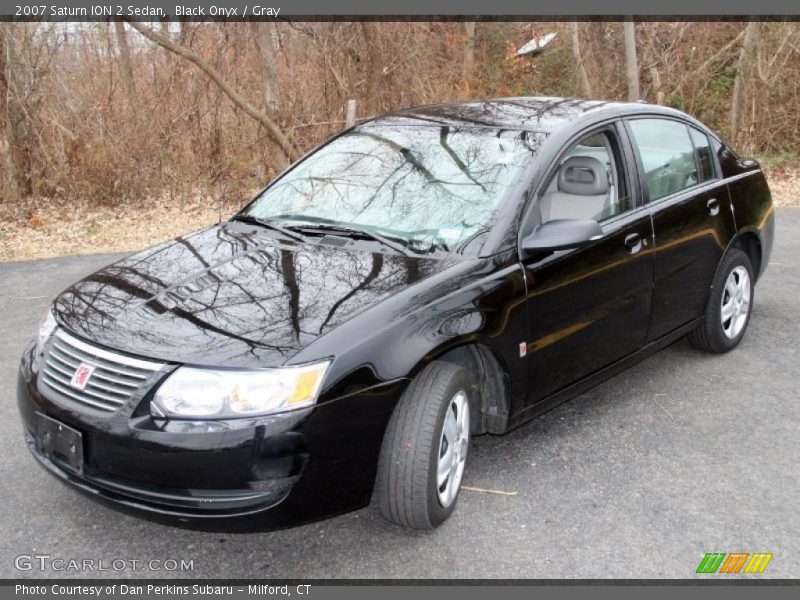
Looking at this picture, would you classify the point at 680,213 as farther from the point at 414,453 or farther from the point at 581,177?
the point at 414,453

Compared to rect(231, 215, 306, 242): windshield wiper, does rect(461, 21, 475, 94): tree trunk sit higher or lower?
higher

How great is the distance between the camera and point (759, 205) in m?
5.59

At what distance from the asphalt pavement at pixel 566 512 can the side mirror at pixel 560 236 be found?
3.54 ft

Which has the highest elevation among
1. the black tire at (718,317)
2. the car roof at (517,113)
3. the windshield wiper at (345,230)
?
the car roof at (517,113)

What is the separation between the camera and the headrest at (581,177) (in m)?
4.16

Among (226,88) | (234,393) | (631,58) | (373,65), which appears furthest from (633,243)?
(631,58)

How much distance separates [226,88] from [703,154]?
25.8 feet

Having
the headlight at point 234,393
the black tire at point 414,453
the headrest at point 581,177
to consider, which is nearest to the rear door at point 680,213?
the headrest at point 581,177

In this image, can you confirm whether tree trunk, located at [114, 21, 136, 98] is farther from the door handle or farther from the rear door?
the door handle

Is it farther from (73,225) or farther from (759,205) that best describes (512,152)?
(73,225)

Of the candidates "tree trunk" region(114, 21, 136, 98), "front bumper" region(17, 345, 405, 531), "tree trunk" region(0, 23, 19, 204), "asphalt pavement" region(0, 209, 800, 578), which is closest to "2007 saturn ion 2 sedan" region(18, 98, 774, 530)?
"front bumper" region(17, 345, 405, 531)

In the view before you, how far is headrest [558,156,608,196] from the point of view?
164 inches

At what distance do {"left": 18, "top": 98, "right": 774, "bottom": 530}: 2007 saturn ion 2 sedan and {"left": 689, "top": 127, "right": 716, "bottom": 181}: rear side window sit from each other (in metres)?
0.03

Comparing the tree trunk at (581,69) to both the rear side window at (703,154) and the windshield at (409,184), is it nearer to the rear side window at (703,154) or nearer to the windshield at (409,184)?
the rear side window at (703,154)
